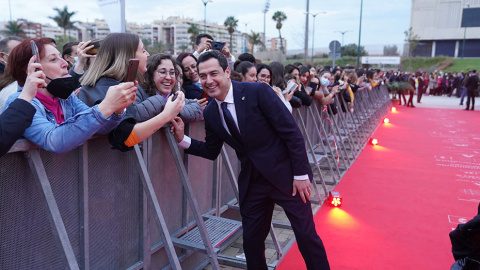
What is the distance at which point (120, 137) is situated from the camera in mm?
2396

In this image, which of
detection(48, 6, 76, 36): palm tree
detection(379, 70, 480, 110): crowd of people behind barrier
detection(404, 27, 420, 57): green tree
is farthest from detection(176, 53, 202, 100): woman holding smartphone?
detection(404, 27, 420, 57): green tree

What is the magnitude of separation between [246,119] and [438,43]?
8366 centimetres

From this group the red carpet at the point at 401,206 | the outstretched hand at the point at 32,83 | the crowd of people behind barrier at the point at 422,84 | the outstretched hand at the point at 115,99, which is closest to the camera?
the outstretched hand at the point at 32,83

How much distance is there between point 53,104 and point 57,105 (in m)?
0.04

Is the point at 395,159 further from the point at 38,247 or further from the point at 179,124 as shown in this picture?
the point at 38,247

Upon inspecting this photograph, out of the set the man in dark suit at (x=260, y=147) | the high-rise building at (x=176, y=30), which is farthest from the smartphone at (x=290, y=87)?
the high-rise building at (x=176, y=30)

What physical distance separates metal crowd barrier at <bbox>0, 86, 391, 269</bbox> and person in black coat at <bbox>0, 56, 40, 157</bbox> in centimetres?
11

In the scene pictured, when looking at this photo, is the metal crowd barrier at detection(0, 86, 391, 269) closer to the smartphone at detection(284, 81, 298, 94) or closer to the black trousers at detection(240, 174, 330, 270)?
the black trousers at detection(240, 174, 330, 270)

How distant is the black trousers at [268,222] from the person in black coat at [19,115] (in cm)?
177

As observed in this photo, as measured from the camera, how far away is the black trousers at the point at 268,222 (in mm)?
3066

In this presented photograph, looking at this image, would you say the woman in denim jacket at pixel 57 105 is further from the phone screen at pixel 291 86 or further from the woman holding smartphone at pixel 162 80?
the phone screen at pixel 291 86

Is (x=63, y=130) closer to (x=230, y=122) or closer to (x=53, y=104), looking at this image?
(x=53, y=104)

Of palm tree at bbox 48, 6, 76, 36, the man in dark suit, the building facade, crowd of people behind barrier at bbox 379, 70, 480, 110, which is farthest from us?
the building facade

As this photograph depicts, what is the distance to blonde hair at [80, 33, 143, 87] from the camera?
8.64 feet
